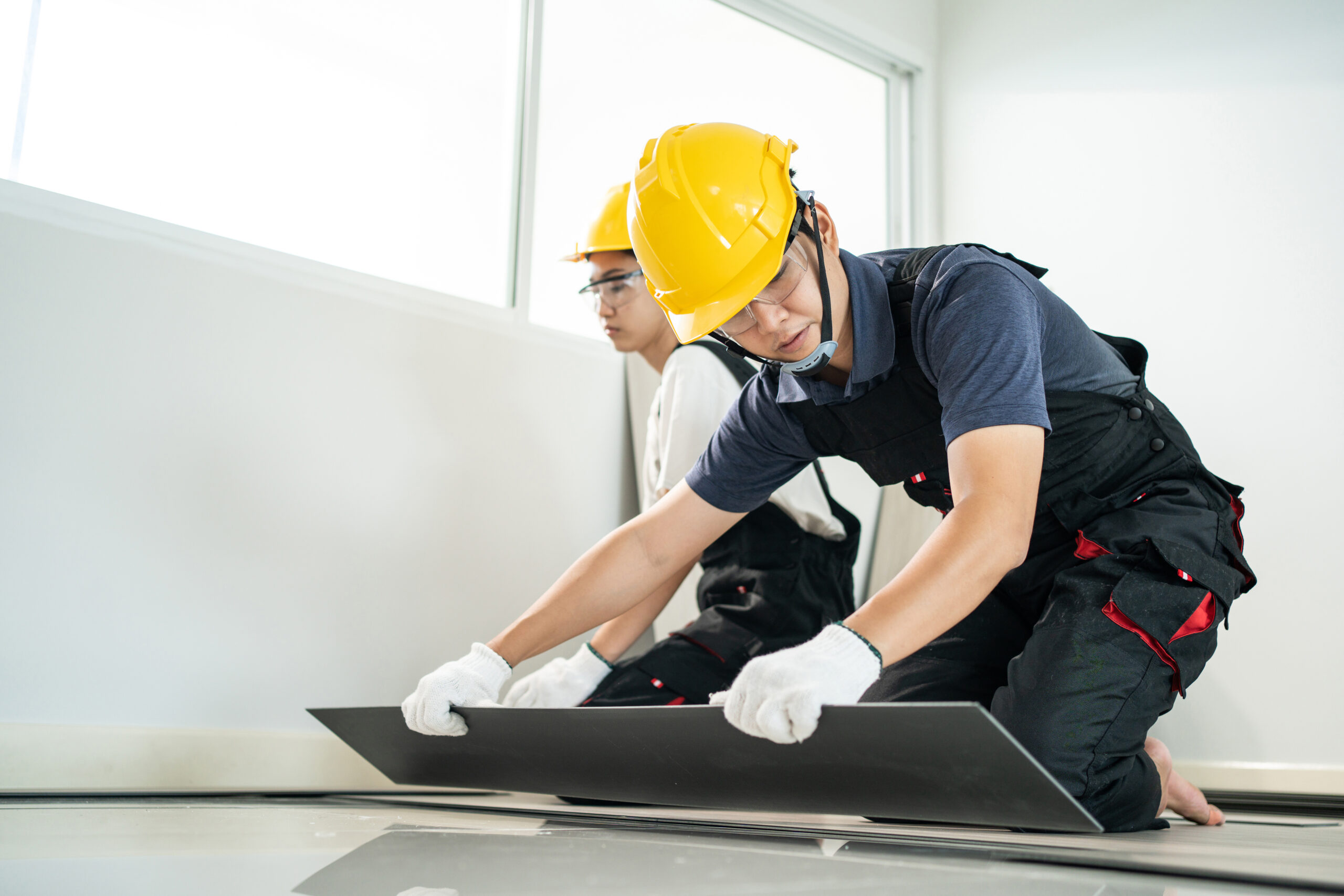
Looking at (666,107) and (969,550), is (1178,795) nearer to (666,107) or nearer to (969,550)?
(969,550)

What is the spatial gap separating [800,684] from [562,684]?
1084mm

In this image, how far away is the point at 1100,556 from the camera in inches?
63.2

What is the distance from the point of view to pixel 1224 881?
0.93m

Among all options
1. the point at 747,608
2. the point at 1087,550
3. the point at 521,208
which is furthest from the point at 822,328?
the point at 521,208

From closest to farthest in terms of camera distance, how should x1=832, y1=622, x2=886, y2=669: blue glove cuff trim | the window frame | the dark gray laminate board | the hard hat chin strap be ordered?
1. the dark gray laminate board
2. x1=832, y1=622, x2=886, y2=669: blue glove cuff trim
3. the hard hat chin strap
4. the window frame

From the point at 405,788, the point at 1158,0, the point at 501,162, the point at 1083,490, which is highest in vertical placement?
the point at 1158,0

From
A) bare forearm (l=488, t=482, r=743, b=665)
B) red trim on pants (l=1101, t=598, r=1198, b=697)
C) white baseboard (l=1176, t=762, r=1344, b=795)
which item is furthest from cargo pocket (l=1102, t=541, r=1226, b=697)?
white baseboard (l=1176, t=762, r=1344, b=795)

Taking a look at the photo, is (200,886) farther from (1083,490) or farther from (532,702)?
(1083,490)

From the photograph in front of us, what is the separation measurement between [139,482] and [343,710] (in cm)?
78

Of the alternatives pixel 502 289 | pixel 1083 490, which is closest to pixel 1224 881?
pixel 1083 490

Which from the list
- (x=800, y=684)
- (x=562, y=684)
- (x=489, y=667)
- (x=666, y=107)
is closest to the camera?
(x=800, y=684)

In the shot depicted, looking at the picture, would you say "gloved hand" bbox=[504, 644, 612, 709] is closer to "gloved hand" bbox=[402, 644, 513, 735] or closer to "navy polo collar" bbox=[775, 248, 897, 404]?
"gloved hand" bbox=[402, 644, 513, 735]

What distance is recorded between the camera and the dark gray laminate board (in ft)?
3.45

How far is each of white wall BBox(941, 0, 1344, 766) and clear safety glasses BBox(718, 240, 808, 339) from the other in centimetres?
191
